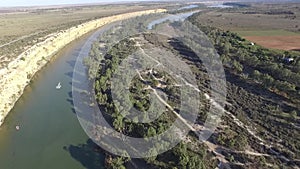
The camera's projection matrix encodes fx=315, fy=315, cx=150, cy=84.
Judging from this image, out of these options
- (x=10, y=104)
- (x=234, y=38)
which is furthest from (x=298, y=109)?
(x=234, y=38)

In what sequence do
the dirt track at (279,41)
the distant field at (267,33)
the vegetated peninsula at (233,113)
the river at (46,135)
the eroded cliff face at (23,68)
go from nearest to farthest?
the vegetated peninsula at (233,113) < the river at (46,135) < the eroded cliff face at (23,68) < the dirt track at (279,41) < the distant field at (267,33)

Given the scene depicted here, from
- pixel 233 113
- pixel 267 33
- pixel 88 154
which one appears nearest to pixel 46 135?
pixel 88 154

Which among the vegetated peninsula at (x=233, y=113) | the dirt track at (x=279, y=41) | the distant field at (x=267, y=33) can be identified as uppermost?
the distant field at (x=267, y=33)

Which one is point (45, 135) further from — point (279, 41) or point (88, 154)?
point (279, 41)

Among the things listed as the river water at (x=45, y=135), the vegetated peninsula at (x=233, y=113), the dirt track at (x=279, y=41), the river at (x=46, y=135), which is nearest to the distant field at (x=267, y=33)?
the dirt track at (x=279, y=41)

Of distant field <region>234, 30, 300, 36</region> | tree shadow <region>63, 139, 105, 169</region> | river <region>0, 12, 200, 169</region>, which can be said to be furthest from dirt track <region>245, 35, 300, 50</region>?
tree shadow <region>63, 139, 105, 169</region>

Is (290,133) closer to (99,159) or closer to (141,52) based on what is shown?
(99,159)

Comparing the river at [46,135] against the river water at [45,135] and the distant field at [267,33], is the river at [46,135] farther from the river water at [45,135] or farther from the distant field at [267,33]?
the distant field at [267,33]
